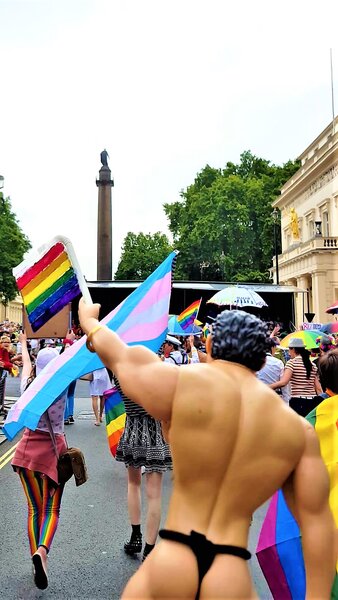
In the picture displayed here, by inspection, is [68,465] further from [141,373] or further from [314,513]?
[314,513]

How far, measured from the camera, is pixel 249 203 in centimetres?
5297

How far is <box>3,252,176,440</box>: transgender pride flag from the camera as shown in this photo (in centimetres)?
362

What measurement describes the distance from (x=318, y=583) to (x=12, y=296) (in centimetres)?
4733

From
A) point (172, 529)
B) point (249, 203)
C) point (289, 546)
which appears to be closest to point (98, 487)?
point (289, 546)

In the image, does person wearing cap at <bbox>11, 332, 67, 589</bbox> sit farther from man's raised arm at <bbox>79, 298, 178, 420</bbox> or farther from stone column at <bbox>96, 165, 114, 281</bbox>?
stone column at <bbox>96, 165, 114, 281</bbox>

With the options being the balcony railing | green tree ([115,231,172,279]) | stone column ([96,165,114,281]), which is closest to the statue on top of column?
stone column ([96,165,114,281])

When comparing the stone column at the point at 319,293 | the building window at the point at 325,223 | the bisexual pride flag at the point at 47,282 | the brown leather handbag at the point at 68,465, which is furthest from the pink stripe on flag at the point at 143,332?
the building window at the point at 325,223

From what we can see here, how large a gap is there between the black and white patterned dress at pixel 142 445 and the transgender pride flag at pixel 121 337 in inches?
48.0

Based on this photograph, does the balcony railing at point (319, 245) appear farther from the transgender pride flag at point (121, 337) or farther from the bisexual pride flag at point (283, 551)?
the bisexual pride flag at point (283, 551)

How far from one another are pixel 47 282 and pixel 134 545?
2.35 meters

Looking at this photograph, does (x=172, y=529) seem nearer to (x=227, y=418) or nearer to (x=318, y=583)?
(x=227, y=418)

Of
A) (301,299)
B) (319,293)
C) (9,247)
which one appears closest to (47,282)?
(319,293)

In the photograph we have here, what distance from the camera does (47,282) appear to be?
12.6 ft

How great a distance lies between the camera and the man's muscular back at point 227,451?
2.03 metres
